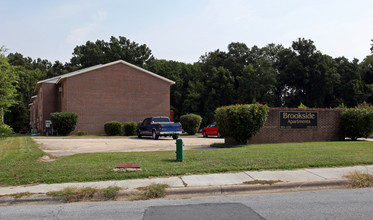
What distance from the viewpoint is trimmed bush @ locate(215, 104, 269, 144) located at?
55.5 feet

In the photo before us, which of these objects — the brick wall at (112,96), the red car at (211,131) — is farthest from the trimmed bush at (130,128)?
the red car at (211,131)

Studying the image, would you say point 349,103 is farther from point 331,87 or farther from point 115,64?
point 115,64

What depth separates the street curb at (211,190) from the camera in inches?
292

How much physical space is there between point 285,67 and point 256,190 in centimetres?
5569

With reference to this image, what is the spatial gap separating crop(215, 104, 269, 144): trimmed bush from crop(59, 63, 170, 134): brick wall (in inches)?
798

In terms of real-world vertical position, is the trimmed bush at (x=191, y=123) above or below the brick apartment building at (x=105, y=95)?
below

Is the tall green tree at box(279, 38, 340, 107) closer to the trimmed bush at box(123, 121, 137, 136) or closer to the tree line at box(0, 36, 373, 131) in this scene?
the tree line at box(0, 36, 373, 131)

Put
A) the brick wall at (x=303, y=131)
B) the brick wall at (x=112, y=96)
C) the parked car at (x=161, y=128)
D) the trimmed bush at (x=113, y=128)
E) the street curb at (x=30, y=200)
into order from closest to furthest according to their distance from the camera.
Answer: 1. the street curb at (x=30, y=200)
2. the brick wall at (x=303, y=131)
3. the parked car at (x=161, y=128)
4. the trimmed bush at (x=113, y=128)
5. the brick wall at (x=112, y=96)

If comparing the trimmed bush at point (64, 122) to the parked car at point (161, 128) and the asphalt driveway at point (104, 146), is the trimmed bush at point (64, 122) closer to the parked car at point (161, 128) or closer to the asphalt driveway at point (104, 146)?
the parked car at point (161, 128)

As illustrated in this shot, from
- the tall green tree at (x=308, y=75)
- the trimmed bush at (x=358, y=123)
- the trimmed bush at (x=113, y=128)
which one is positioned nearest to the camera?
the trimmed bush at (x=358, y=123)

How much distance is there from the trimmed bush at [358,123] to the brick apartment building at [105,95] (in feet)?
70.9

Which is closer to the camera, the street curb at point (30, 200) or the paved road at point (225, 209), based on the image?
the paved road at point (225, 209)

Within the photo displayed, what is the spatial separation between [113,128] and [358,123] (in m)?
20.8

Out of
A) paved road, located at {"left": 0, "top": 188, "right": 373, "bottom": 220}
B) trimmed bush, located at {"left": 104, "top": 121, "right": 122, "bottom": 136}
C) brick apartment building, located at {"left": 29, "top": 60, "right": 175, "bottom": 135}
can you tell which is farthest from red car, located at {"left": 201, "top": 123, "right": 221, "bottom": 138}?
paved road, located at {"left": 0, "top": 188, "right": 373, "bottom": 220}
